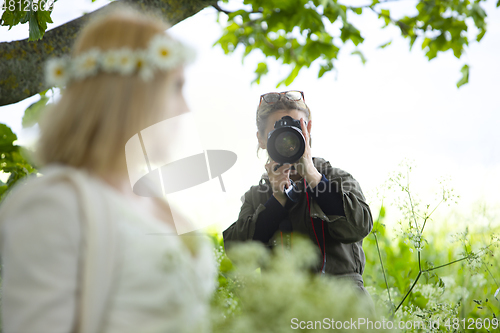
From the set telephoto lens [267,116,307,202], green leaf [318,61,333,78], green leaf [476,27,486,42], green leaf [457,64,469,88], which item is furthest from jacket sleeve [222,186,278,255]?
green leaf [476,27,486,42]

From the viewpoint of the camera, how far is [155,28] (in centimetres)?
64

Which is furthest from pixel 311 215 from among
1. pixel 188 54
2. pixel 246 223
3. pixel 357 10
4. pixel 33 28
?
pixel 357 10

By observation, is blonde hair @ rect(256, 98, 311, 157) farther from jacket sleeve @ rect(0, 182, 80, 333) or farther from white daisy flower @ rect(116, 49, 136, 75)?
jacket sleeve @ rect(0, 182, 80, 333)

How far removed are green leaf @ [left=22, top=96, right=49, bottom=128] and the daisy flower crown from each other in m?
0.83

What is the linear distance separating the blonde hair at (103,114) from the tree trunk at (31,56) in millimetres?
768

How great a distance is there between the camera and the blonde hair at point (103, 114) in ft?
1.88

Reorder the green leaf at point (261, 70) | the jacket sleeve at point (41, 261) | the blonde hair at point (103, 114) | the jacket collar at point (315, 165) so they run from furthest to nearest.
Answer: the green leaf at point (261, 70), the jacket collar at point (315, 165), the blonde hair at point (103, 114), the jacket sleeve at point (41, 261)

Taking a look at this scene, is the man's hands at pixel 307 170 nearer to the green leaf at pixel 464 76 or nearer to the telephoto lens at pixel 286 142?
the telephoto lens at pixel 286 142

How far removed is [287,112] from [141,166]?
0.76m

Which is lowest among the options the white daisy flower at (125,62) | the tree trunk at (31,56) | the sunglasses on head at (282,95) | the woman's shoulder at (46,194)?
the woman's shoulder at (46,194)

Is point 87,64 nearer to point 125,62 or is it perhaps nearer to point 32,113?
point 125,62

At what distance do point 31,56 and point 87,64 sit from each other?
2.77 ft

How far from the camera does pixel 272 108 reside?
1338 millimetres

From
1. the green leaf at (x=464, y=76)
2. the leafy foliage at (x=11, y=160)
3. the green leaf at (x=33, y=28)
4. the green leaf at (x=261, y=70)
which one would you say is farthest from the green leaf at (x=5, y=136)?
the green leaf at (x=464, y=76)
